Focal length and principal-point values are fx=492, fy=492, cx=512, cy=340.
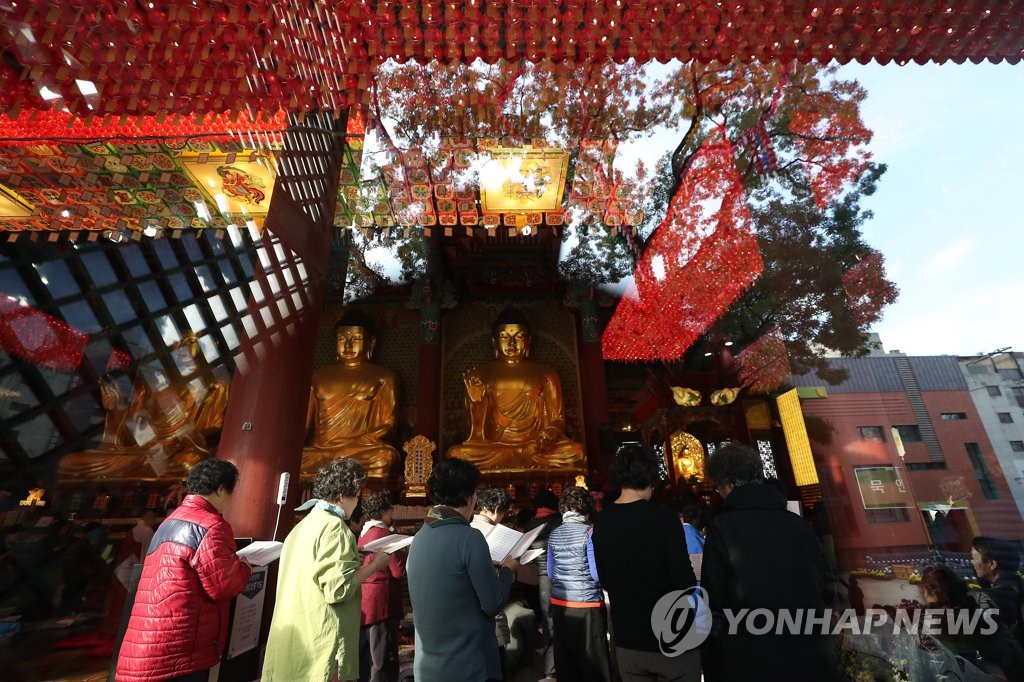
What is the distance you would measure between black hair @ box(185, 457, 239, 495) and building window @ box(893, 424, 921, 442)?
4.38 meters

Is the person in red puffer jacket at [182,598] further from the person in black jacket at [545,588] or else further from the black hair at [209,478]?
the person in black jacket at [545,588]

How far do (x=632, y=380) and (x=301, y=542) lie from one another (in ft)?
27.9

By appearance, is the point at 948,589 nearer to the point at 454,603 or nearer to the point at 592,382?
the point at 454,603

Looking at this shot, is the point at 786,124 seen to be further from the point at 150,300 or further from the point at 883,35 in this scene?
the point at 150,300

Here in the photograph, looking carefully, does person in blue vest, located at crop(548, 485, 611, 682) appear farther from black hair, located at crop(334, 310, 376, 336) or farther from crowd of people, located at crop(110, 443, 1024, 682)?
black hair, located at crop(334, 310, 376, 336)

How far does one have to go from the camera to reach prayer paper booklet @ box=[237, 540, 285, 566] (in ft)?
6.06

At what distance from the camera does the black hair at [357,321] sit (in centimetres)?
859

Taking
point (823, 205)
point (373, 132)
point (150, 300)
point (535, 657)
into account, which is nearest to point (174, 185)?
point (373, 132)

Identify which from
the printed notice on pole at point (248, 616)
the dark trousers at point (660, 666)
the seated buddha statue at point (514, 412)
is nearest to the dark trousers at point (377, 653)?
the printed notice on pole at point (248, 616)

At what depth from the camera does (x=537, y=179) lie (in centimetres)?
580

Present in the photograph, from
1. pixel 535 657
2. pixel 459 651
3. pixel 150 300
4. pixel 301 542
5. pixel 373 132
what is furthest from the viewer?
pixel 150 300

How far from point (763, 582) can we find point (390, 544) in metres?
1.27

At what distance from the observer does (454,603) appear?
1.47 m

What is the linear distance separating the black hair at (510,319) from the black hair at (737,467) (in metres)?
7.00
